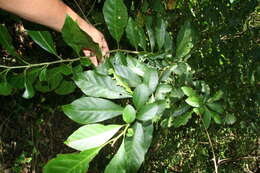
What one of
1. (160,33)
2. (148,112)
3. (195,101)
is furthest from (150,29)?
(148,112)

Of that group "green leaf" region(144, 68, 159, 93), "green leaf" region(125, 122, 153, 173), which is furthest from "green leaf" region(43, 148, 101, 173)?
"green leaf" region(144, 68, 159, 93)

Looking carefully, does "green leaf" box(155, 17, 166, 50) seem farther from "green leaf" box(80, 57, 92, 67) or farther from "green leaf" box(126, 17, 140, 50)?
"green leaf" box(80, 57, 92, 67)

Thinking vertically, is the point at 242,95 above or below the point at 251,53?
below

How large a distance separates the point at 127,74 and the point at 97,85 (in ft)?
0.34

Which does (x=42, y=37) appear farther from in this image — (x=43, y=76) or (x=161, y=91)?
(x=161, y=91)

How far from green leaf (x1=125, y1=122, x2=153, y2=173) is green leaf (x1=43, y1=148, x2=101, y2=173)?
0.35 ft

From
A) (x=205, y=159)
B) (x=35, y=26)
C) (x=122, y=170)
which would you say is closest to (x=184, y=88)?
(x=122, y=170)

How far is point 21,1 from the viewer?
94 cm

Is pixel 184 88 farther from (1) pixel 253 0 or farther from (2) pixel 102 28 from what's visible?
(2) pixel 102 28

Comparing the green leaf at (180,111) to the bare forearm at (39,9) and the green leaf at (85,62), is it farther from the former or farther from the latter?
the bare forearm at (39,9)

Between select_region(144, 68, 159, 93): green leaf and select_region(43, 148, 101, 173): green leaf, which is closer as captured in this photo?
select_region(43, 148, 101, 173): green leaf

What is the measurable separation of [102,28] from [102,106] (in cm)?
107

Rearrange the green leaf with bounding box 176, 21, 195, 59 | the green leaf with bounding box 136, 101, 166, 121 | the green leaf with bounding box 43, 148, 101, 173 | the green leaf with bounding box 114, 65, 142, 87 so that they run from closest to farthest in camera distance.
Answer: the green leaf with bounding box 43, 148, 101, 173 < the green leaf with bounding box 136, 101, 166, 121 < the green leaf with bounding box 114, 65, 142, 87 < the green leaf with bounding box 176, 21, 195, 59

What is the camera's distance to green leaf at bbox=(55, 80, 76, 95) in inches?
42.7
